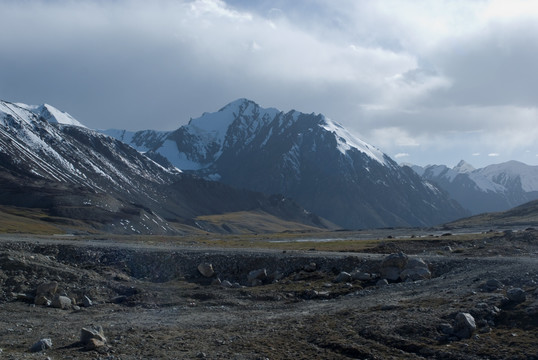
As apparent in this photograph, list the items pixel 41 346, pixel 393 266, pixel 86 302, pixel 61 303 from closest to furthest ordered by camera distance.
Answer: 1. pixel 41 346
2. pixel 61 303
3. pixel 86 302
4. pixel 393 266

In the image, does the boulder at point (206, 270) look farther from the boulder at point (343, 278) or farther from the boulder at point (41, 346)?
the boulder at point (41, 346)

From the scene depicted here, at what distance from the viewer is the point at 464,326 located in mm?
22984

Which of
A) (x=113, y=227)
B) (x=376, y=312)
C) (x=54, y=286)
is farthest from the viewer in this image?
(x=113, y=227)

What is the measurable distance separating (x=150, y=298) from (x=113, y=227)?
156 metres

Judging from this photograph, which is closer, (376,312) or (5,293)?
(376,312)

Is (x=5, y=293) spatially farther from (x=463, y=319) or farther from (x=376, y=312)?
(x=463, y=319)

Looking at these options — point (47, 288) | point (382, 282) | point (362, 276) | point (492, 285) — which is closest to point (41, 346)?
point (47, 288)

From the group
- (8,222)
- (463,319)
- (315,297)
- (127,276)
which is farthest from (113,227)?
(463,319)

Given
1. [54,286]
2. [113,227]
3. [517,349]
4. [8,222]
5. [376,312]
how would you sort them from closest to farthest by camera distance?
[517,349], [376,312], [54,286], [8,222], [113,227]

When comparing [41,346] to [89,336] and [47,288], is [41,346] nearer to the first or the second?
[89,336]

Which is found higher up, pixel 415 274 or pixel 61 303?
pixel 415 274

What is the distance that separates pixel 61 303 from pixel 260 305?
462 inches

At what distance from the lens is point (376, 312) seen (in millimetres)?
27109

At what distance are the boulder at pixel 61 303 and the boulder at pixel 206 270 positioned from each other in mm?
11954
